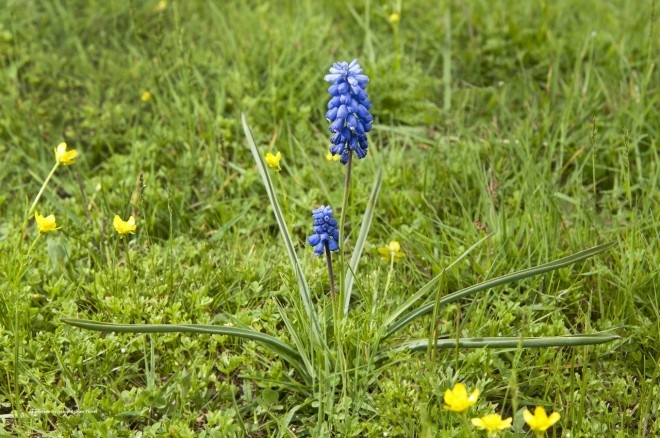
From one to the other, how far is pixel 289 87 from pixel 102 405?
6.50 ft

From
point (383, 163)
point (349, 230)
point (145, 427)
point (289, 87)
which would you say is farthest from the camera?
point (289, 87)

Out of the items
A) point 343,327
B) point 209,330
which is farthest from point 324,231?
point 209,330

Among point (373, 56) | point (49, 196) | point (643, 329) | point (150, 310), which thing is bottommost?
point (643, 329)

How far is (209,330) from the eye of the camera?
2.36 meters

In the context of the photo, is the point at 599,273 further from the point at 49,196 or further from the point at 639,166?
the point at 49,196

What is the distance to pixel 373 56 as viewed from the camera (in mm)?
4152

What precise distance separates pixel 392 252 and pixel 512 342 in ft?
2.22

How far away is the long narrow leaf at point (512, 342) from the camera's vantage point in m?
2.25

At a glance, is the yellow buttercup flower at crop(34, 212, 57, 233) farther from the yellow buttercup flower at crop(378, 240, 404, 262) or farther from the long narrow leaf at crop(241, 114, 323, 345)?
the yellow buttercup flower at crop(378, 240, 404, 262)

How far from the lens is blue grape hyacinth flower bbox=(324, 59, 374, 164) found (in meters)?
2.29

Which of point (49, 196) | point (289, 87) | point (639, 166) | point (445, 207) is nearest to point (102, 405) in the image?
point (49, 196)

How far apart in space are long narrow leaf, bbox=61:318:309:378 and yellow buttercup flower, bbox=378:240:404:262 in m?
0.55

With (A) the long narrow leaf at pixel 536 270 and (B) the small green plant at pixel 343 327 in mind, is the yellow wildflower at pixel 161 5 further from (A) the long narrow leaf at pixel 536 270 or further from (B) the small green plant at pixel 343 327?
(A) the long narrow leaf at pixel 536 270

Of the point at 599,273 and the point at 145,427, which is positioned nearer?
the point at 145,427
